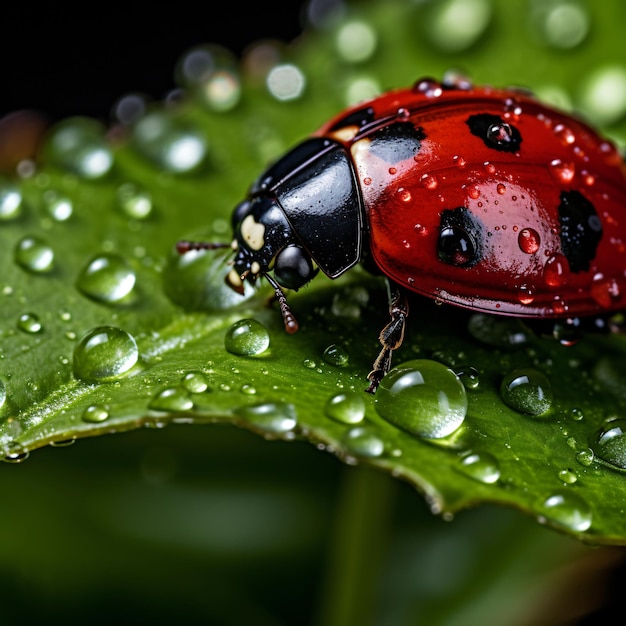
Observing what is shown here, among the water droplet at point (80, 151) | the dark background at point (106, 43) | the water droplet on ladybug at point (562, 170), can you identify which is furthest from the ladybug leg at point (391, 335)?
the dark background at point (106, 43)

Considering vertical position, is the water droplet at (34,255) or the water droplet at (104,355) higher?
the water droplet at (34,255)

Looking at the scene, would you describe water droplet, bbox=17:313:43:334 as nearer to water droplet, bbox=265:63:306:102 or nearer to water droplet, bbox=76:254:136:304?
water droplet, bbox=76:254:136:304

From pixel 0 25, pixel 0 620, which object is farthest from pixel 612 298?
pixel 0 25

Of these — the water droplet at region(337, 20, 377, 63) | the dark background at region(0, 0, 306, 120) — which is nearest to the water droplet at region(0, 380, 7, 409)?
the water droplet at region(337, 20, 377, 63)

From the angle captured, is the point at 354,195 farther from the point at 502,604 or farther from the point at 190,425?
the point at 502,604

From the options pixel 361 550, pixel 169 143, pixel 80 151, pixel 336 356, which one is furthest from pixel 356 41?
pixel 361 550

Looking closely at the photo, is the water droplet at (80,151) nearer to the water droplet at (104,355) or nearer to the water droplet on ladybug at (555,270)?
the water droplet at (104,355)
